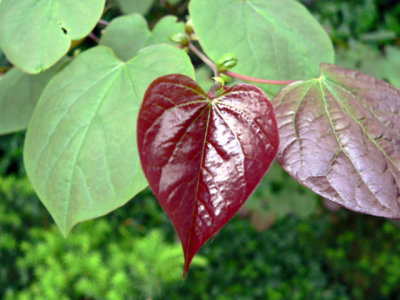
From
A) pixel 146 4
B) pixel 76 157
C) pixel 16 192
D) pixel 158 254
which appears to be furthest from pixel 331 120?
pixel 16 192

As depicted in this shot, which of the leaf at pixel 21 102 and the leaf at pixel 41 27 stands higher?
the leaf at pixel 41 27

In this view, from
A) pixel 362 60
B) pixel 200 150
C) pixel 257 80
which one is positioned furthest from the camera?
pixel 362 60

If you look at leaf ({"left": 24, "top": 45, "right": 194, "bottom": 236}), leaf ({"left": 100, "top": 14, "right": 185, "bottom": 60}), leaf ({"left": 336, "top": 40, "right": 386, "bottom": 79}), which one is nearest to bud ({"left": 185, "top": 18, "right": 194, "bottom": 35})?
leaf ({"left": 100, "top": 14, "right": 185, "bottom": 60})

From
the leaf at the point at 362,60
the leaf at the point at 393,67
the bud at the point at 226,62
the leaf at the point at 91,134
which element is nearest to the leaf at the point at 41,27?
the leaf at the point at 91,134

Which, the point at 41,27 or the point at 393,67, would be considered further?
the point at 393,67

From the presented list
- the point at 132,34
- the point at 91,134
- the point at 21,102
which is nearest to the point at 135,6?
the point at 132,34

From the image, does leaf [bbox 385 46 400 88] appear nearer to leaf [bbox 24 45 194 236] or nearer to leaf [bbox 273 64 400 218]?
leaf [bbox 273 64 400 218]

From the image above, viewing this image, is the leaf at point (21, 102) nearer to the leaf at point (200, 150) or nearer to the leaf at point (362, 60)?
the leaf at point (200, 150)

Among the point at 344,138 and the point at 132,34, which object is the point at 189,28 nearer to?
the point at 132,34
